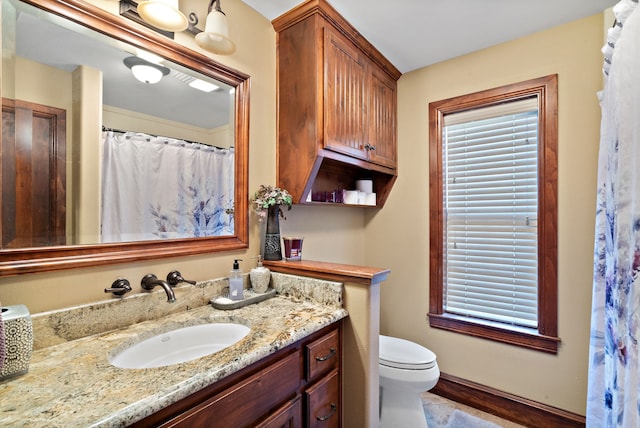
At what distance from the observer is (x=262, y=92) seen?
175 cm

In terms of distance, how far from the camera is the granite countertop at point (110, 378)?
64 cm

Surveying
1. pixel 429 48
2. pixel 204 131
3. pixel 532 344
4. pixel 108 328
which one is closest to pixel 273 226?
pixel 204 131

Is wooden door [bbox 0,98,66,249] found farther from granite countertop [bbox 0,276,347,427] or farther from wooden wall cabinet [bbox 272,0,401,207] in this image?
wooden wall cabinet [bbox 272,0,401,207]

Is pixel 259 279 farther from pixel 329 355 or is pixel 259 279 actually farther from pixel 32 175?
pixel 32 175

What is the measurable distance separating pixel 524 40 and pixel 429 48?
602mm

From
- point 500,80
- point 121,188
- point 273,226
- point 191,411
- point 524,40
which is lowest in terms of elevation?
point 191,411

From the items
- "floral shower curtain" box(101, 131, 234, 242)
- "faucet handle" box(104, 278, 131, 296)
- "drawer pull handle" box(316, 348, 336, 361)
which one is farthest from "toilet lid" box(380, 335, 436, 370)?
"faucet handle" box(104, 278, 131, 296)

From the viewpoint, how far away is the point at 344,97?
1818 millimetres

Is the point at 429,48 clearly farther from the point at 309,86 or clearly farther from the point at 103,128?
the point at 103,128

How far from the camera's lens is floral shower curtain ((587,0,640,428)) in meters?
0.90

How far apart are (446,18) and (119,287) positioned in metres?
2.23

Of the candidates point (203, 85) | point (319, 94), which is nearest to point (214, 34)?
point (203, 85)

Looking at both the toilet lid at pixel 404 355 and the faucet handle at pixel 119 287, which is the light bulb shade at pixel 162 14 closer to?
the faucet handle at pixel 119 287

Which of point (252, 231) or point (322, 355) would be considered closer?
point (322, 355)
